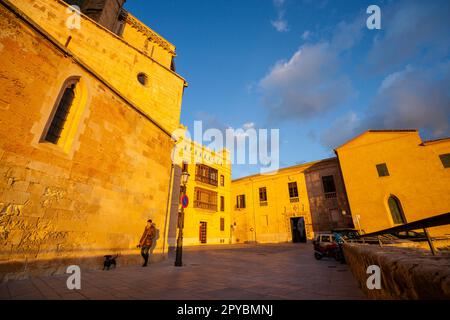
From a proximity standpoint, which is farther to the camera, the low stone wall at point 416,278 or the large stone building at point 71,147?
the large stone building at point 71,147

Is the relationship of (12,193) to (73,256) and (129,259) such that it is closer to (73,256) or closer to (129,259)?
(73,256)

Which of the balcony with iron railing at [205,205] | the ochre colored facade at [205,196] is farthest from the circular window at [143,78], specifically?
the balcony with iron railing at [205,205]

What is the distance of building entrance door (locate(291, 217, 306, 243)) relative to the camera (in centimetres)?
2535

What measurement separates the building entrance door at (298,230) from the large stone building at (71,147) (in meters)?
20.7

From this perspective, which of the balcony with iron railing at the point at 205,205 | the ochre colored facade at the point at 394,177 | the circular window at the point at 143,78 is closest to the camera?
the circular window at the point at 143,78

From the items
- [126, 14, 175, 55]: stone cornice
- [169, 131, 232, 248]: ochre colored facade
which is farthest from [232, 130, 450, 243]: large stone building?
[126, 14, 175, 55]: stone cornice

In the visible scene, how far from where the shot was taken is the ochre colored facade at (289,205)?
23.3 m

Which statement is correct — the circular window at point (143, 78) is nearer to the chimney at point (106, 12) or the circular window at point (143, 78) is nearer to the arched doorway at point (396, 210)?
the chimney at point (106, 12)

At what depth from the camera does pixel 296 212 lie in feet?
83.1

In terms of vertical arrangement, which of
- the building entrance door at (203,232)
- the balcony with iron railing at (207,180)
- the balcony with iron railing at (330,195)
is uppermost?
the balcony with iron railing at (207,180)

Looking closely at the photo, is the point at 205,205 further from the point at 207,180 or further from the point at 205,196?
the point at 207,180
